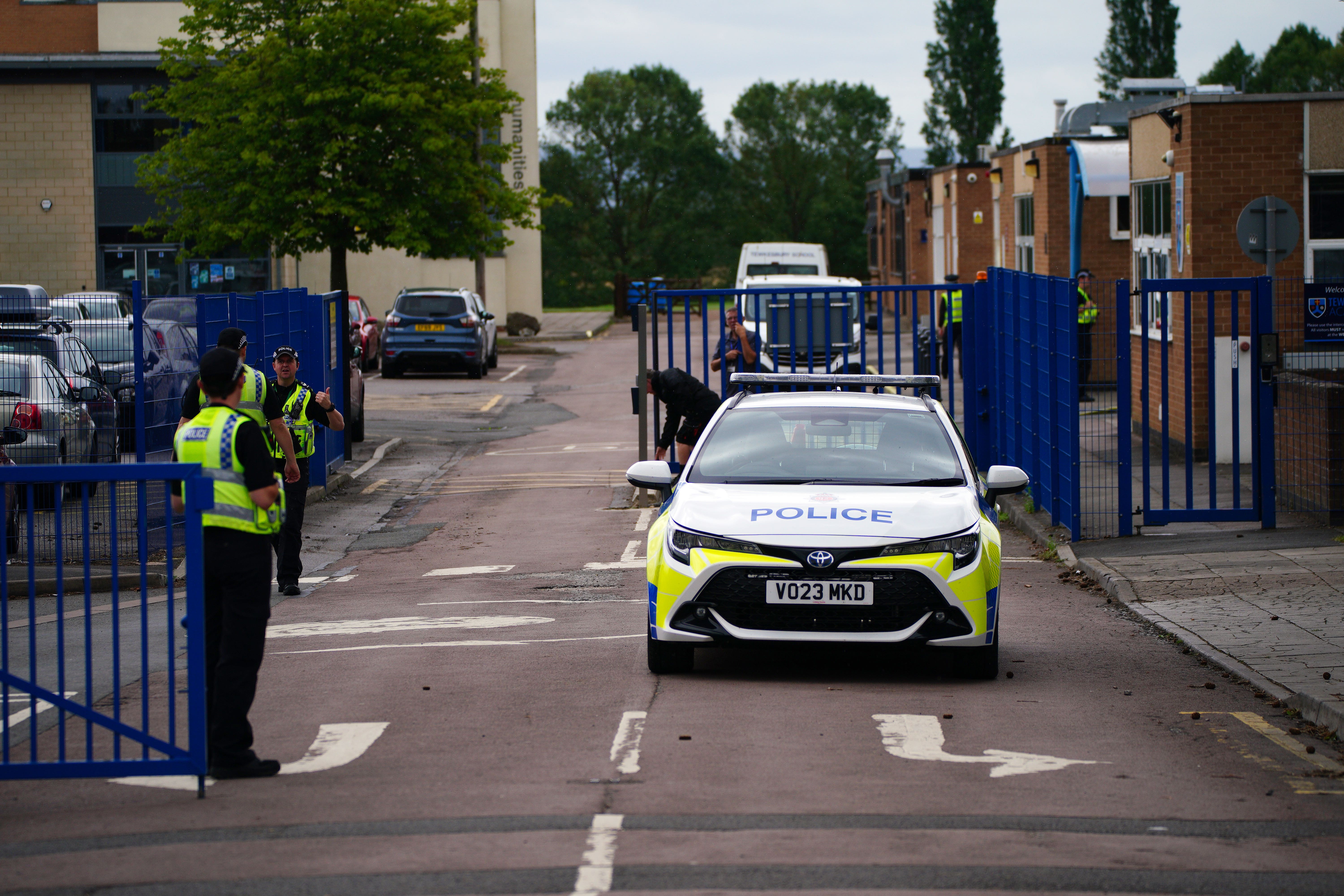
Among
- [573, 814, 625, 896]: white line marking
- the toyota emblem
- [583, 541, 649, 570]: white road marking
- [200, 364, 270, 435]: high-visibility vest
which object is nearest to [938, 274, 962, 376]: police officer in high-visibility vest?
[583, 541, 649, 570]: white road marking

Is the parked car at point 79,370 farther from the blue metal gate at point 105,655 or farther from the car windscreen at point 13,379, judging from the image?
the blue metal gate at point 105,655

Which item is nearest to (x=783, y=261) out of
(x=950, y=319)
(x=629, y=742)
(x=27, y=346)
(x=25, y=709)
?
(x=950, y=319)

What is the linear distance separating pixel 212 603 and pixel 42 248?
39.6 meters

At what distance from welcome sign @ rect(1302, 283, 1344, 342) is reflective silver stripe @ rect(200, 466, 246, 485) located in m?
10.2

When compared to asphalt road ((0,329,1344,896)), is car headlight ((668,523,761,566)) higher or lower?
higher

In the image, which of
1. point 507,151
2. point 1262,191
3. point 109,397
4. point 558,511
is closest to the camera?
point 109,397

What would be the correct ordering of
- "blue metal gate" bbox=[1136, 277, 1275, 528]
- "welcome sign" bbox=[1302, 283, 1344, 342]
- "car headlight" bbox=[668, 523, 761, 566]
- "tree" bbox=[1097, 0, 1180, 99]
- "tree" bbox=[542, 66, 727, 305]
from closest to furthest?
"car headlight" bbox=[668, 523, 761, 566] → "blue metal gate" bbox=[1136, 277, 1275, 528] → "welcome sign" bbox=[1302, 283, 1344, 342] → "tree" bbox=[1097, 0, 1180, 99] → "tree" bbox=[542, 66, 727, 305]

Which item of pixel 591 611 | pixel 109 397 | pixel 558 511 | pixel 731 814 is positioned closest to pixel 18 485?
pixel 731 814

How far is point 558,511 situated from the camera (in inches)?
640

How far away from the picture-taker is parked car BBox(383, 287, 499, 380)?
3316 centimetres

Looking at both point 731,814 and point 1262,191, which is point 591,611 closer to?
point 731,814

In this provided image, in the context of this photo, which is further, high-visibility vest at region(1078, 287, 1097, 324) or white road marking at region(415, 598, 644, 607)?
high-visibility vest at region(1078, 287, 1097, 324)

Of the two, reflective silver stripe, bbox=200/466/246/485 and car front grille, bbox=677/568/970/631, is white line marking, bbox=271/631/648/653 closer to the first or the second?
car front grille, bbox=677/568/970/631

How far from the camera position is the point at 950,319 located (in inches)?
611
